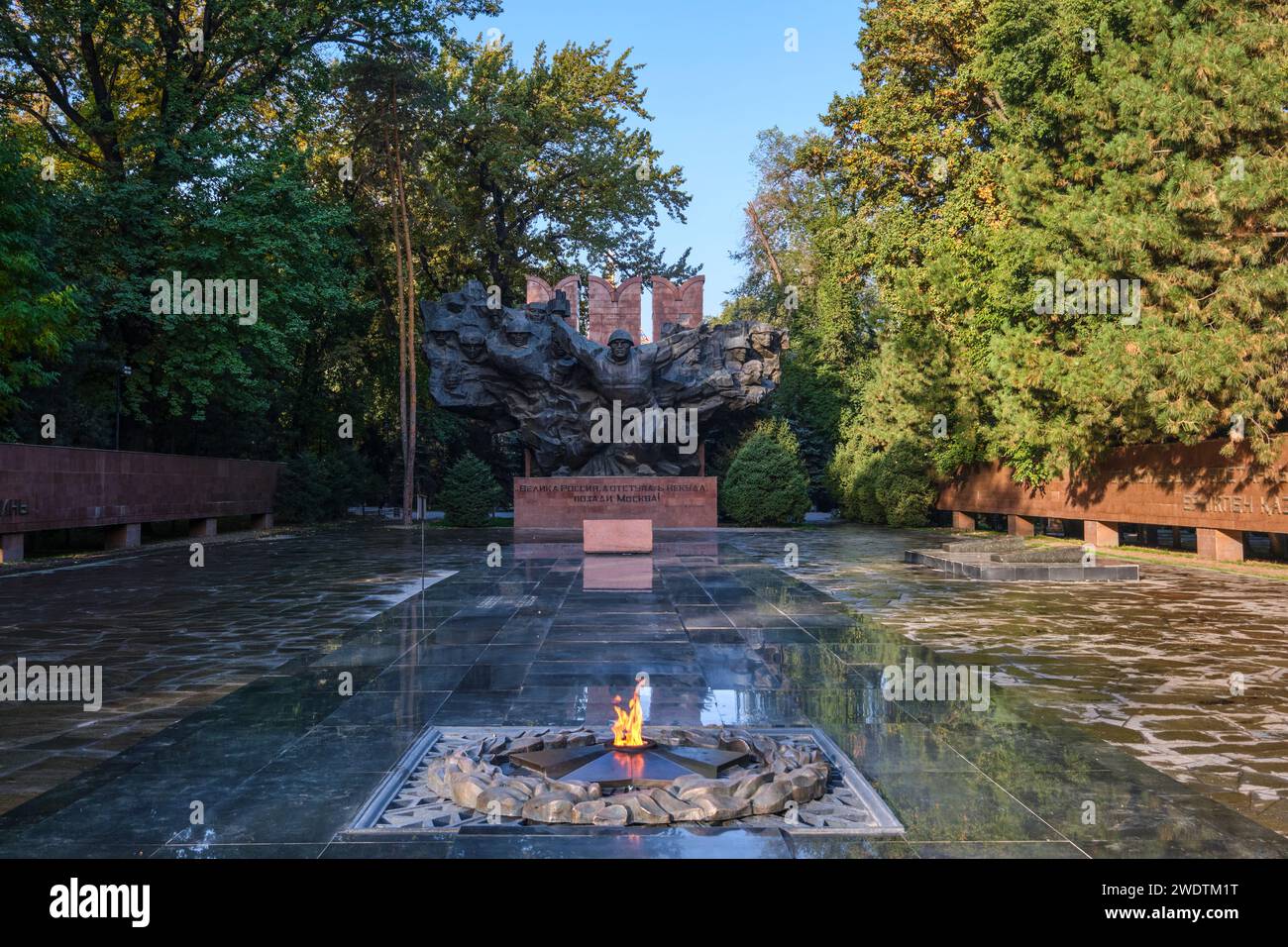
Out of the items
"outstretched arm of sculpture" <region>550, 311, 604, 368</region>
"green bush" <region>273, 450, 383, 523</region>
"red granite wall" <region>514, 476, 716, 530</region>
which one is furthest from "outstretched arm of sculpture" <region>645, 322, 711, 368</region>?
"green bush" <region>273, 450, 383, 523</region>

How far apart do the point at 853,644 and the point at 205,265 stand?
23.0 m

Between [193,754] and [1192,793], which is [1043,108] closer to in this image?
[1192,793]

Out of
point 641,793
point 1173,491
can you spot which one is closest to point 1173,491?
point 1173,491

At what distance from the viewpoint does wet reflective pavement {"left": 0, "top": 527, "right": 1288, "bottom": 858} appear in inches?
178

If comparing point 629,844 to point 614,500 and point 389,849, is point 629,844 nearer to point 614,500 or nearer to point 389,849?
point 389,849

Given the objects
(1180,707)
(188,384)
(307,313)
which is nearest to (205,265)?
(188,384)

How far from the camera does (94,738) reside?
6672mm

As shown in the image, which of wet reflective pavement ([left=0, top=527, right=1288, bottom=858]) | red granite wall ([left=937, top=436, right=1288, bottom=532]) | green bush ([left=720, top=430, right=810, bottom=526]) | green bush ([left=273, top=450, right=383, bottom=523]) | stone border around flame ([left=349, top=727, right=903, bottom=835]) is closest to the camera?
wet reflective pavement ([left=0, top=527, right=1288, bottom=858])

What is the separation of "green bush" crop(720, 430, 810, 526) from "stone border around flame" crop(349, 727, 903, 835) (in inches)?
1106

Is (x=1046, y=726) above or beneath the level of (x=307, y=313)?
beneath

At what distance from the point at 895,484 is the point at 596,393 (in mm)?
11601

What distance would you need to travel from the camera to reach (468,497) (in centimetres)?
3381

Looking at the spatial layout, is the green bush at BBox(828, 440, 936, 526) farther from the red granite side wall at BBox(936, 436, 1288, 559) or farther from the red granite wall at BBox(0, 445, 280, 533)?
the red granite wall at BBox(0, 445, 280, 533)

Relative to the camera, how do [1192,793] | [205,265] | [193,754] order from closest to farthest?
[1192,793] → [193,754] → [205,265]
